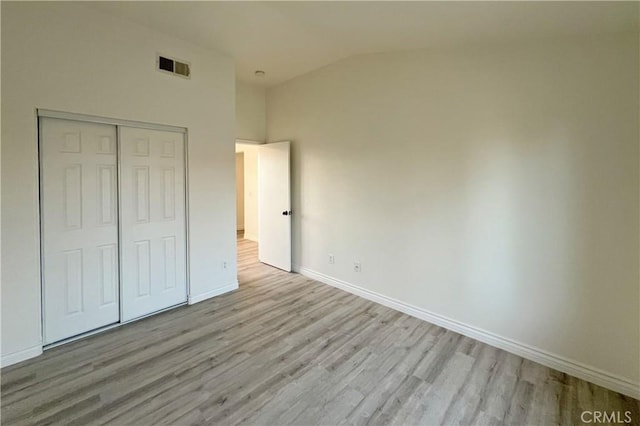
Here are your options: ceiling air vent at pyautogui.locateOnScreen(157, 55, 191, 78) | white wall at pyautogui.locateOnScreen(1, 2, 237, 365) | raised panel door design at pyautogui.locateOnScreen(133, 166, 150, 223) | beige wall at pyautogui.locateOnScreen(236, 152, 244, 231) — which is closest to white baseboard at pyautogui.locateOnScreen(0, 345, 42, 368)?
white wall at pyautogui.locateOnScreen(1, 2, 237, 365)

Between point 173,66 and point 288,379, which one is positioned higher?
point 173,66

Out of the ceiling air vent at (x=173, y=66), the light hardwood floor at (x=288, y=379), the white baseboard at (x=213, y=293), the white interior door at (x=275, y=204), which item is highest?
the ceiling air vent at (x=173, y=66)

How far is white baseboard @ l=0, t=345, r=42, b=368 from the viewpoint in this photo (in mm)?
2340

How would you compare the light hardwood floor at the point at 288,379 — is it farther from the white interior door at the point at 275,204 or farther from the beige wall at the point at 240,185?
the beige wall at the point at 240,185

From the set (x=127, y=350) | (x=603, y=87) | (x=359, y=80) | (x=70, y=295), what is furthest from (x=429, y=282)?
(x=70, y=295)

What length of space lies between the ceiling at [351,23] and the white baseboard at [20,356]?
2.97 meters

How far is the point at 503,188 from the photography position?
8.52ft

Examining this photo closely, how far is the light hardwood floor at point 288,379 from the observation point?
6.26ft

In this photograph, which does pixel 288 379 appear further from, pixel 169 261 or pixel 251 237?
pixel 251 237

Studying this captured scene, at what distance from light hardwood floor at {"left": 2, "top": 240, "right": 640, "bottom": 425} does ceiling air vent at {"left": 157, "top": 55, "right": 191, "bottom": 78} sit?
2.67 metres

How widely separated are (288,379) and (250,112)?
3875 millimetres

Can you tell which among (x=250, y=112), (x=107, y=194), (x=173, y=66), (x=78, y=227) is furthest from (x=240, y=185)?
(x=78, y=227)

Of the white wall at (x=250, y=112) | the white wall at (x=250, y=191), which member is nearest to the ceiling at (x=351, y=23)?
the white wall at (x=250, y=112)

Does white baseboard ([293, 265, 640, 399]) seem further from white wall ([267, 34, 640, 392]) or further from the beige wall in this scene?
the beige wall
